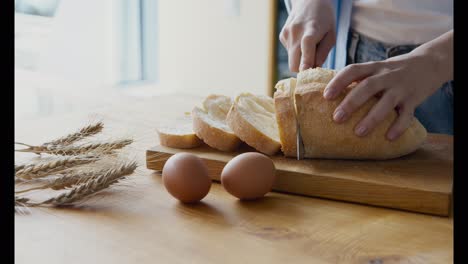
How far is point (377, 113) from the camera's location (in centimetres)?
125

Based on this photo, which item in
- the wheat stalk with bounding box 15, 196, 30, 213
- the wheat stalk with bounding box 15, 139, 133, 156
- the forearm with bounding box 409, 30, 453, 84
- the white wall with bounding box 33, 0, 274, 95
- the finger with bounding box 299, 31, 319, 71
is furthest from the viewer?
the white wall with bounding box 33, 0, 274, 95

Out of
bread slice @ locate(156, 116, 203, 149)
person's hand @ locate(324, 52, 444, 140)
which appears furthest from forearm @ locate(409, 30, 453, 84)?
bread slice @ locate(156, 116, 203, 149)

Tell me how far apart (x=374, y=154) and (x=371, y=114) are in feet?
0.31

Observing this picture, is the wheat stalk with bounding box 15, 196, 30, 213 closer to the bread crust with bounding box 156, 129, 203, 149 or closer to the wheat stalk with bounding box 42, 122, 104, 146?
the wheat stalk with bounding box 42, 122, 104, 146

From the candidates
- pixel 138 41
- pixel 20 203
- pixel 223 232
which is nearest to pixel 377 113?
pixel 223 232

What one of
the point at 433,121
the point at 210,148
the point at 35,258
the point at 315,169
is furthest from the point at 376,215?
the point at 433,121

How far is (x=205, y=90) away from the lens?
4.18 meters

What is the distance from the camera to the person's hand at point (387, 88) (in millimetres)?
1247

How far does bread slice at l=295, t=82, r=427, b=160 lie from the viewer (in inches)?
49.9

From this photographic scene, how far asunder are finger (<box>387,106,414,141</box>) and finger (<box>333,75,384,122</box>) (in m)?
0.09

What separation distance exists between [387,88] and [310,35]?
14.8 inches

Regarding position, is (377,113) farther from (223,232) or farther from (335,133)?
(223,232)

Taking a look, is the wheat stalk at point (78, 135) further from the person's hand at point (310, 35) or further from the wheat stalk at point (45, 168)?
the person's hand at point (310, 35)
